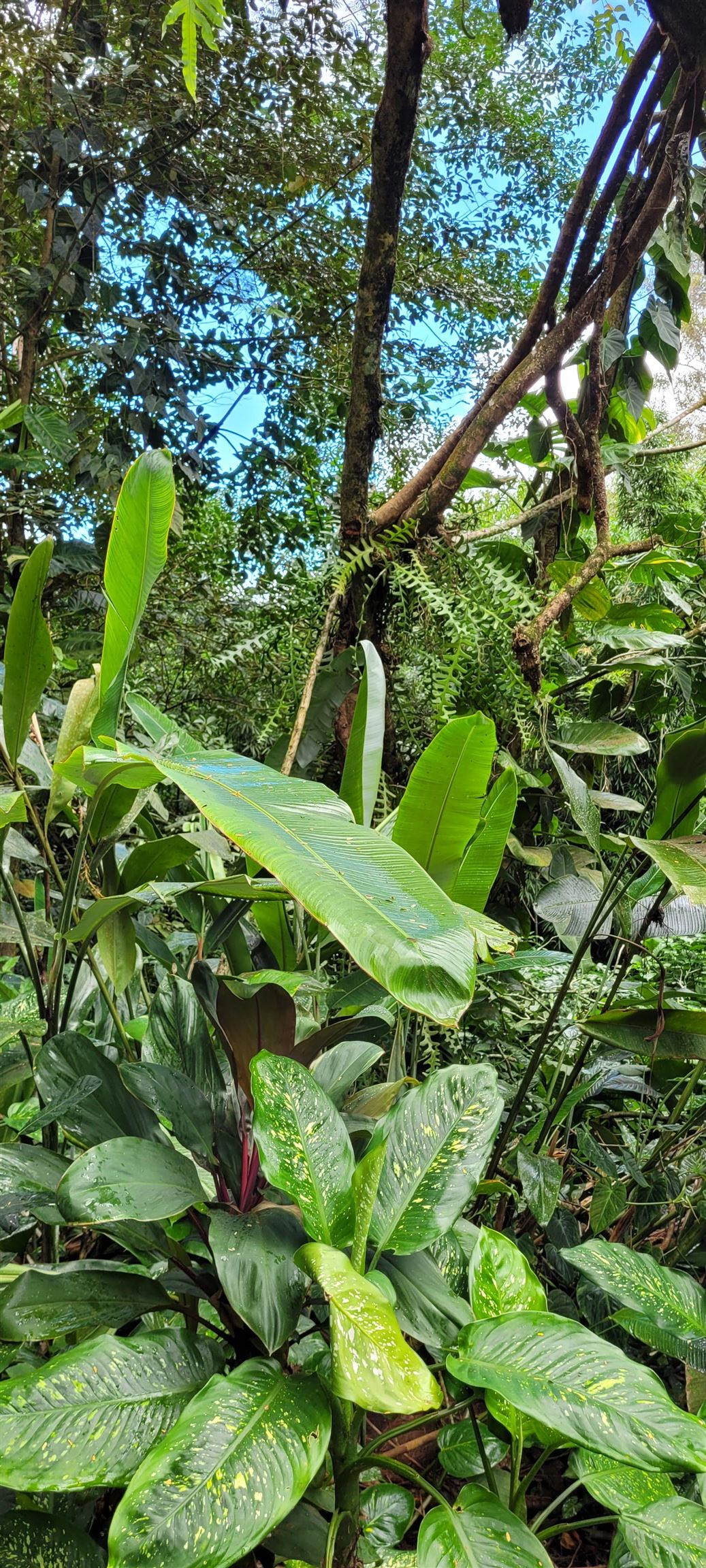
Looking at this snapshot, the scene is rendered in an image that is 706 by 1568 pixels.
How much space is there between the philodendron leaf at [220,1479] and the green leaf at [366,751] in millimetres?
460

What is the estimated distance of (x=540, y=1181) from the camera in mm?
879

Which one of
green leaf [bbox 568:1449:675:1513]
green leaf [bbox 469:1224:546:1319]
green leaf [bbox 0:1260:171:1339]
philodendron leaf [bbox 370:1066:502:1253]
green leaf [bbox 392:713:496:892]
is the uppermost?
green leaf [bbox 392:713:496:892]

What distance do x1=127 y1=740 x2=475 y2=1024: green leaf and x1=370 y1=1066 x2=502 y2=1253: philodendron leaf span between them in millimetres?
286

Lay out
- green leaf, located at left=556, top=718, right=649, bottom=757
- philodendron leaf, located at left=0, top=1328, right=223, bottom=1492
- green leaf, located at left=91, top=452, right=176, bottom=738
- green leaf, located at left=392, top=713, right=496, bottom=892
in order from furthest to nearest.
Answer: green leaf, located at left=556, top=718, right=649, bottom=757 → green leaf, located at left=392, top=713, right=496, bottom=892 → green leaf, located at left=91, top=452, right=176, bottom=738 → philodendron leaf, located at left=0, top=1328, right=223, bottom=1492

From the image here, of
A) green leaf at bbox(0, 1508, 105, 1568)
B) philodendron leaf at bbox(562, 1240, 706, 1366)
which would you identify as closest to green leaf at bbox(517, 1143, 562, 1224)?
philodendron leaf at bbox(562, 1240, 706, 1366)

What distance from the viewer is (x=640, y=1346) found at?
108 cm

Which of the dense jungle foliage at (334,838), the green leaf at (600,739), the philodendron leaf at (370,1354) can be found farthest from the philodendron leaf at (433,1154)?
the green leaf at (600,739)

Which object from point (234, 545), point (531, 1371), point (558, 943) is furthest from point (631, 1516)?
point (234, 545)

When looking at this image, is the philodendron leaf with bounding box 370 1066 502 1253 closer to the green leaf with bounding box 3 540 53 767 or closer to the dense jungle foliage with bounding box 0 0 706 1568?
the dense jungle foliage with bounding box 0 0 706 1568

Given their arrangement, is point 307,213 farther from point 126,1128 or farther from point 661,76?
point 126,1128

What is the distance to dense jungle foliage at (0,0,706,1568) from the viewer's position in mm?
485

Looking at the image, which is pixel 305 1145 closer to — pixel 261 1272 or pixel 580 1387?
pixel 261 1272

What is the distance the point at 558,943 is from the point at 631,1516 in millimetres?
1304

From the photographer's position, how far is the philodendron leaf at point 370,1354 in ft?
1.35
